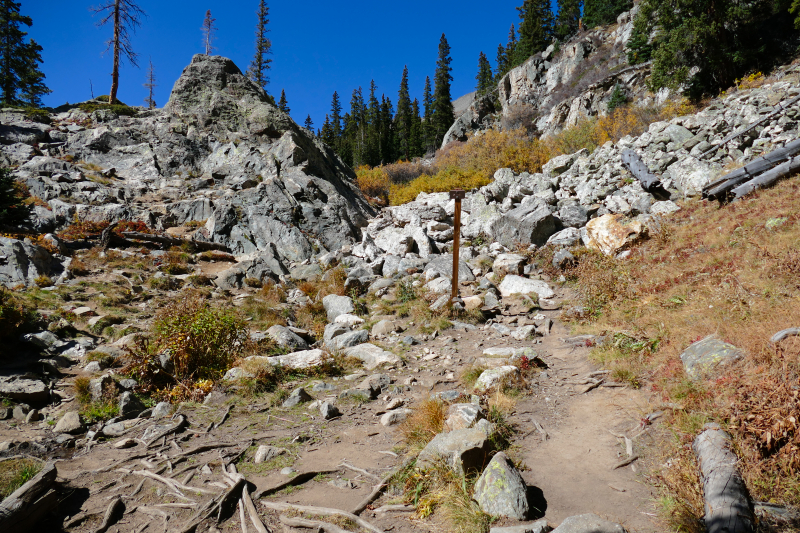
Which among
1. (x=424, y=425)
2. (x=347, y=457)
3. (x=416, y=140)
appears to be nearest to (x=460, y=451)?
(x=424, y=425)

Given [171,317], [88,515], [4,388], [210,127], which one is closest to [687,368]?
[88,515]

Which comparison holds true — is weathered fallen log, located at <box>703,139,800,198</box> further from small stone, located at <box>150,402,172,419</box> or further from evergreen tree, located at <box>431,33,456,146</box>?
evergreen tree, located at <box>431,33,456,146</box>

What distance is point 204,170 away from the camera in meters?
21.0

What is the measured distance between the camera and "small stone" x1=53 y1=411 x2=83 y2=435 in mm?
5031

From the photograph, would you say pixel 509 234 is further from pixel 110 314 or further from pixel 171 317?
pixel 110 314

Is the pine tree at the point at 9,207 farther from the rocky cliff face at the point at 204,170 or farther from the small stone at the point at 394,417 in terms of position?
the small stone at the point at 394,417

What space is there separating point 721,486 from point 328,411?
445 cm

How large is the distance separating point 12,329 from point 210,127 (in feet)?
61.2

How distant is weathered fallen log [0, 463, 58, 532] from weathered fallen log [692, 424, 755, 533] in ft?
17.9

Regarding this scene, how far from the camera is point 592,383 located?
5668 mm

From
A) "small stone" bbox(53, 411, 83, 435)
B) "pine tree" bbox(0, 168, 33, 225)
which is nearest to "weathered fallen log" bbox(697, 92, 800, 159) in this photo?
"small stone" bbox(53, 411, 83, 435)

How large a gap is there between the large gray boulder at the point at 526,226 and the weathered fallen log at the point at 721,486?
10.2 meters

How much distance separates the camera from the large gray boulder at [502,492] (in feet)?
10.8

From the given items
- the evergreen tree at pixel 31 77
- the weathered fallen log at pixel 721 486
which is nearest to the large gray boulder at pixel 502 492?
the weathered fallen log at pixel 721 486
